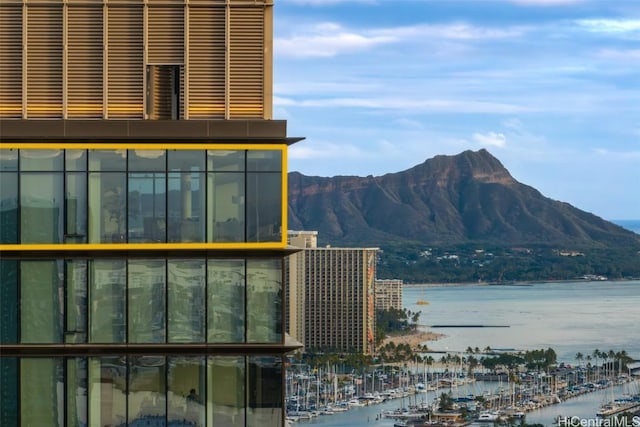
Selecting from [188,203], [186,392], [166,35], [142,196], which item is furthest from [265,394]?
[166,35]

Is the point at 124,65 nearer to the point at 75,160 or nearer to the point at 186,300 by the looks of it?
the point at 75,160

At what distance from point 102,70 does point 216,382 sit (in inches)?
131

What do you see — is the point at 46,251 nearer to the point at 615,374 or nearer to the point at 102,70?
the point at 102,70

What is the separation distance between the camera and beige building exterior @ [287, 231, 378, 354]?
591ft

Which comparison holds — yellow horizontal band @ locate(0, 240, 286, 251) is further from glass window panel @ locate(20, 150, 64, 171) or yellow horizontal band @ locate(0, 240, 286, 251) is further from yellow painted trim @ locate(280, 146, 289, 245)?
glass window panel @ locate(20, 150, 64, 171)

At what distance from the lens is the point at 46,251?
1406cm

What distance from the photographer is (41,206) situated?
46.3 feet

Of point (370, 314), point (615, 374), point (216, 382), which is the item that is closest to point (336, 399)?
point (615, 374)

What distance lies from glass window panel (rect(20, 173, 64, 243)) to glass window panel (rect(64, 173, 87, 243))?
0.07 m

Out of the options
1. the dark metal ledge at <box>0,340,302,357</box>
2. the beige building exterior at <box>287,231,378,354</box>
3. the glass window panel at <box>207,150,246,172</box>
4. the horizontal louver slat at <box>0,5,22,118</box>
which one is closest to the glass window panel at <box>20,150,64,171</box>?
the horizontal louver slat at <box>0,5,22,118</box>

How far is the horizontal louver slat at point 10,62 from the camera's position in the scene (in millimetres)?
14383

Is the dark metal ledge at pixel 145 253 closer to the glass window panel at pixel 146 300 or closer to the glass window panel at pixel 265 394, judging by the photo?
the glass window panel at pixel 146 300

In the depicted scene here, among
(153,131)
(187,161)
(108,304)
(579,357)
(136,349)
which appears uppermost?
(153,131)

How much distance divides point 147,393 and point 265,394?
117 cm
